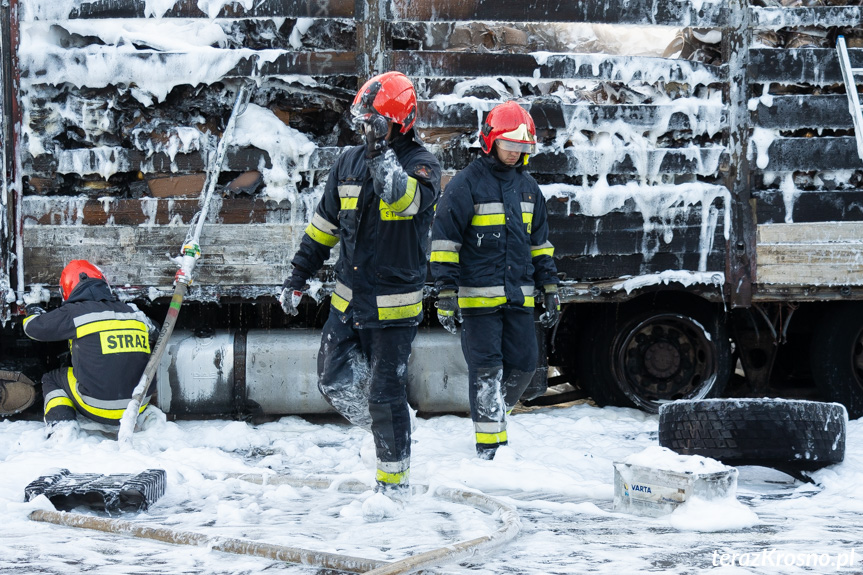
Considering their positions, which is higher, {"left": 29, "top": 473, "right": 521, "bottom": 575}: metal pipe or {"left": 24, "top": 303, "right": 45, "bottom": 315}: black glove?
{"left": 24, "top": 303, "right": 45, "bottom": 315}: black glove

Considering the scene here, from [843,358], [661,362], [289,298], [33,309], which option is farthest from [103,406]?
[843,358]

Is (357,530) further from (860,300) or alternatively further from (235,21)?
(860,300)

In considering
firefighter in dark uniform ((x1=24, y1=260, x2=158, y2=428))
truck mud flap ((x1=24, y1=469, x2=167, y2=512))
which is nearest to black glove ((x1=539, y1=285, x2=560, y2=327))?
truck mud flap ((x1=24, y1=469, x2=167, y2=512))

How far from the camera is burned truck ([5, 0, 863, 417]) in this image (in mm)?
5992

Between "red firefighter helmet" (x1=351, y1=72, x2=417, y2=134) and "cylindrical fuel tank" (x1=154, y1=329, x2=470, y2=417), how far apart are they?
100 inches

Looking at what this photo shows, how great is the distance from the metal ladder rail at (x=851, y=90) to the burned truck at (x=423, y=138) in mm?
59

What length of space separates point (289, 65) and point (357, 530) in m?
3.32

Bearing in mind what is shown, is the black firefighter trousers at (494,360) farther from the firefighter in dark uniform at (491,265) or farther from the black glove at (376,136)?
the black glove at (376,136)

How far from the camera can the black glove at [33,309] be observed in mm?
5945

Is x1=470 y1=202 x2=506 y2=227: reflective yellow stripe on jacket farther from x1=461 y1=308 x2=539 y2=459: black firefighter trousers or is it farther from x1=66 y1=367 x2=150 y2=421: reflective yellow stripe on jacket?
x1=66 y1=367 x2=150 y2=421: reflective yellow stripe on jacket

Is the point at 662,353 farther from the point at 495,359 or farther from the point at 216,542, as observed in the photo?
the point at 216,542

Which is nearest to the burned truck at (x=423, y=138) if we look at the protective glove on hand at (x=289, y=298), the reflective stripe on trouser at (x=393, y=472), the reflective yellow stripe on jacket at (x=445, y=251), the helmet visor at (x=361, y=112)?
the reflective yellow stripe on jacket at (x=445, y=251)

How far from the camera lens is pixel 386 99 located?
404cm

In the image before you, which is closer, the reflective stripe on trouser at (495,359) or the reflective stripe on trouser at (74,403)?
the reflective stripe on trouser at (495,359)
